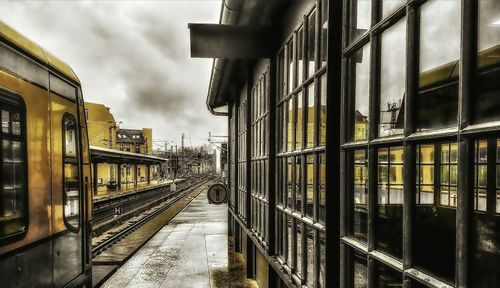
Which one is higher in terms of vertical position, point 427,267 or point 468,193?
point 468,193

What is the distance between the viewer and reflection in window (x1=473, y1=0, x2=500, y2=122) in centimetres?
117

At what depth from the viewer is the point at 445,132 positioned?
1385mm

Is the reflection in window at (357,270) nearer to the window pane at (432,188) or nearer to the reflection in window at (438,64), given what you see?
the window pane at (432,188)

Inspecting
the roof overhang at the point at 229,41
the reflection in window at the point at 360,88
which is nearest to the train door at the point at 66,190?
the roof overhang at the point at 229,41

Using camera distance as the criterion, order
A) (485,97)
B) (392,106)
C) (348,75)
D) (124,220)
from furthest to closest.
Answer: (124,220)
(348,75)
(392,106)
(485,97)

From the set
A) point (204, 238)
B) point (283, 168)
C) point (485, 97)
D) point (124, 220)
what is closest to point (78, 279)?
point (283, 168)

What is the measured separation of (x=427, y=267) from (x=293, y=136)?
2518 mm

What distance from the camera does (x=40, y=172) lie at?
141 inches

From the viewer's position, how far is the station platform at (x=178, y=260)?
7.83m

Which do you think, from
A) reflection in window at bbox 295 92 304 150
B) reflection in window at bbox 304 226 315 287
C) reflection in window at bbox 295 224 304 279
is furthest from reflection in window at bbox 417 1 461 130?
reflection in window at bbox 295 224 304 279

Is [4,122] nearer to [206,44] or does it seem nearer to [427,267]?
[206,44]

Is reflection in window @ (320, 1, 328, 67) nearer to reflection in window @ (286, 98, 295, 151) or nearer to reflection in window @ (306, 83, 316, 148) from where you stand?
reflection in window @ (306, 83, 316, 148)

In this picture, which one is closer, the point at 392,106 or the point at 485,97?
the point at 485,97

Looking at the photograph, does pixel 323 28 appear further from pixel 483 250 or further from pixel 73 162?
pixel 73 162
